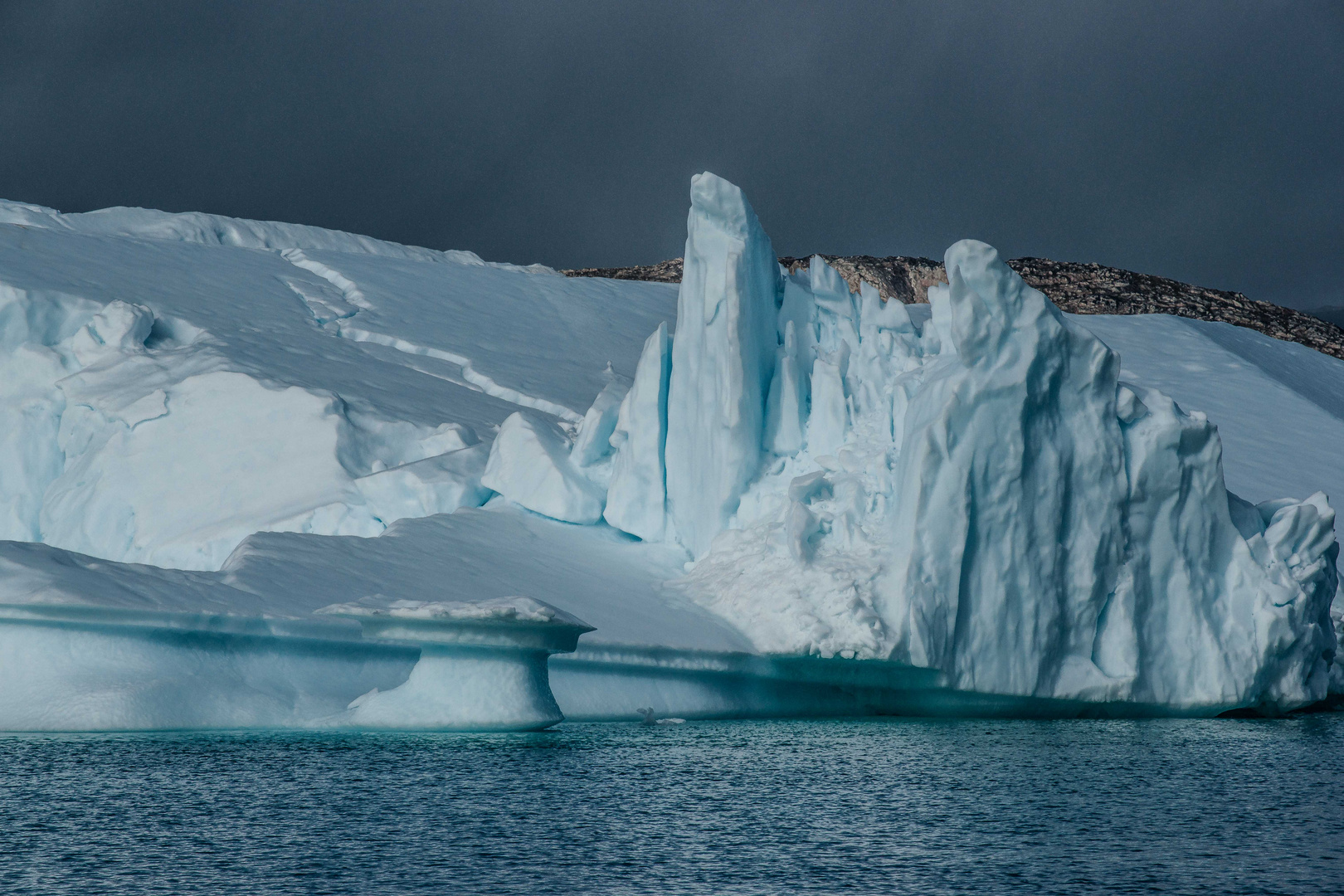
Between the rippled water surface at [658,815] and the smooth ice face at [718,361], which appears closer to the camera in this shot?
the rippled water surface at [658,815]

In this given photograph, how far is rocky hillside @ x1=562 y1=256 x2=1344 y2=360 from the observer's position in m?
32.9

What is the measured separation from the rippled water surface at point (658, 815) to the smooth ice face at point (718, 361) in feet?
10.9

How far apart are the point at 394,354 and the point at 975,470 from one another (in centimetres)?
1099

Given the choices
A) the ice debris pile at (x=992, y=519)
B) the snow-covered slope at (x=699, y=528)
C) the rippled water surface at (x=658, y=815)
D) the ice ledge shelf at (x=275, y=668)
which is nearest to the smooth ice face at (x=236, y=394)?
the snow-covered slope at (x=699, y=528)

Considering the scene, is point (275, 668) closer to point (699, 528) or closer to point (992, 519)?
point (699, 528)

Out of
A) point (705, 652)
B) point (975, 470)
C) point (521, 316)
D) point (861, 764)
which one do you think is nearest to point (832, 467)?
point (975, 470)

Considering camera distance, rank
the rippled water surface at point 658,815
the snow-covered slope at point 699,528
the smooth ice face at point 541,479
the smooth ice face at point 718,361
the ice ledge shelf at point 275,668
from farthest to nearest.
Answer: the smooth ice face at point 541,479, the smooth ice face at point 718,361, the snow-covered slope at point 699,528, the ice ledge shelf at point 275,668, the rippled water surface at point 658,815

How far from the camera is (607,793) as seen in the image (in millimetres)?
7680

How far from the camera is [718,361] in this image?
42.5 ft

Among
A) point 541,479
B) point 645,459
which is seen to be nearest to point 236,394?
point 541,479

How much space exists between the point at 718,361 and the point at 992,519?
326 centimetres

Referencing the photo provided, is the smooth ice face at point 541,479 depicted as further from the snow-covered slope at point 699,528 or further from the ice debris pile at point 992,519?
the ice debris pile at point 992,519

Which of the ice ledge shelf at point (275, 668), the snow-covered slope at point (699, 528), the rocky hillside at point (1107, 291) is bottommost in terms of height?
the ice ledge shelf at point (275, 668)

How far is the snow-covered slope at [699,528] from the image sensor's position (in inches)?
368
